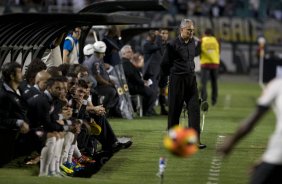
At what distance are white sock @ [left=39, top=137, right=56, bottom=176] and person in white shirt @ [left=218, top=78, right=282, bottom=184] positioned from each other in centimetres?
442

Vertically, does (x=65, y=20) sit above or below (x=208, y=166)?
above

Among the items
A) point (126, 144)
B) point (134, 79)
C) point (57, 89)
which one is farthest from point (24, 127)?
point (134, 79)

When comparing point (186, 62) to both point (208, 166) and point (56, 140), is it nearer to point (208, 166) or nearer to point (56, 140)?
point (208, 166)

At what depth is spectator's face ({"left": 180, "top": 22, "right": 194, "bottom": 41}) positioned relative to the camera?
16047 millimetres

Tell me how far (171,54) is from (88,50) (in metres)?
5.23

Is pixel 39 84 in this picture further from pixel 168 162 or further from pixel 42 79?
pixel 168 162

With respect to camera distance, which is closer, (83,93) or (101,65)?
(83,93)

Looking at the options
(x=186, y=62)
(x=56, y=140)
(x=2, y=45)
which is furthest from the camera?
(x=186, y=62)

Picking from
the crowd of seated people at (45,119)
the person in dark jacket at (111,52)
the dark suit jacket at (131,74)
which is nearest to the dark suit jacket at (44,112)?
the crowd of seated people at (45,119)

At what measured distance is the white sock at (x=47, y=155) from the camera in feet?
41.7

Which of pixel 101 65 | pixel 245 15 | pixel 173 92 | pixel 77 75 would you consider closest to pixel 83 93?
pixel 77 75

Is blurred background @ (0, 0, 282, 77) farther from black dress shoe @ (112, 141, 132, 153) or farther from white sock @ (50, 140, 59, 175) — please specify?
white sock @ (50, 140, 59, 175)

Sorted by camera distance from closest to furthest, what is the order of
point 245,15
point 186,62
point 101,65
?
1. point 186,62
2. point 101,65
3. point 245,15

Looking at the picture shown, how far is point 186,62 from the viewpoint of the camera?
53.6ft
